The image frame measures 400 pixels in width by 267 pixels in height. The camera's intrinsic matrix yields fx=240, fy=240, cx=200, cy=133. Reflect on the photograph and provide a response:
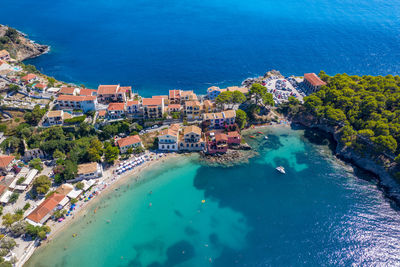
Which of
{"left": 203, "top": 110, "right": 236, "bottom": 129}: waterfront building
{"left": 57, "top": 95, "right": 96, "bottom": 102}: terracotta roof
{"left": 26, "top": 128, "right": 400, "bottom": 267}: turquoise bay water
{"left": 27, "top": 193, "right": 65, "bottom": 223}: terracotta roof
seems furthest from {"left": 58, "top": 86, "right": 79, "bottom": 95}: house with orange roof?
{"left": 203, "top": 110, "right": 236, "bottom": 129}: waterfront building

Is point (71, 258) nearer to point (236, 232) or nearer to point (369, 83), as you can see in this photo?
point (236, 232)

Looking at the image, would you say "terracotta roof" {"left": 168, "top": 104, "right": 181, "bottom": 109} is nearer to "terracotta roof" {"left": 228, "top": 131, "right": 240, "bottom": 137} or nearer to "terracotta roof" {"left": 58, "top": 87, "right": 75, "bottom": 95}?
"terracotta roof" {"left": 228, "top": 131, "right": 240, "bottom": 137}

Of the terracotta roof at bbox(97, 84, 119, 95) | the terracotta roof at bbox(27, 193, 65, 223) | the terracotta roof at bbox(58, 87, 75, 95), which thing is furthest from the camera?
the terracotta roof at bbox(97, 84, 119, 95)

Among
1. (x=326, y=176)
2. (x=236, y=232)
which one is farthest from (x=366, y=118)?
(x=236, y=232)

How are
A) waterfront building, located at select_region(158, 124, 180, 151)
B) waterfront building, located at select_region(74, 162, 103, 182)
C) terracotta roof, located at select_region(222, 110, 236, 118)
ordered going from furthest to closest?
terracotta roof, located at select_region(222, 110, 236, 118)
waterfront building, located at select_region(158, 124, 180, 151)
waterfront building, located at select_region(74, 162, 103, 182)

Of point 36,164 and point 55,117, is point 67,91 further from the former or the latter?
point 36,164

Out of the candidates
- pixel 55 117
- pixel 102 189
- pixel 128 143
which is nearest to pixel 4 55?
pixel 55 117

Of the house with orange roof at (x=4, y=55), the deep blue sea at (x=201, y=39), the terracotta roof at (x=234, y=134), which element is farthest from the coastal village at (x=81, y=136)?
the deep blue sea at (x=201, y=39)
